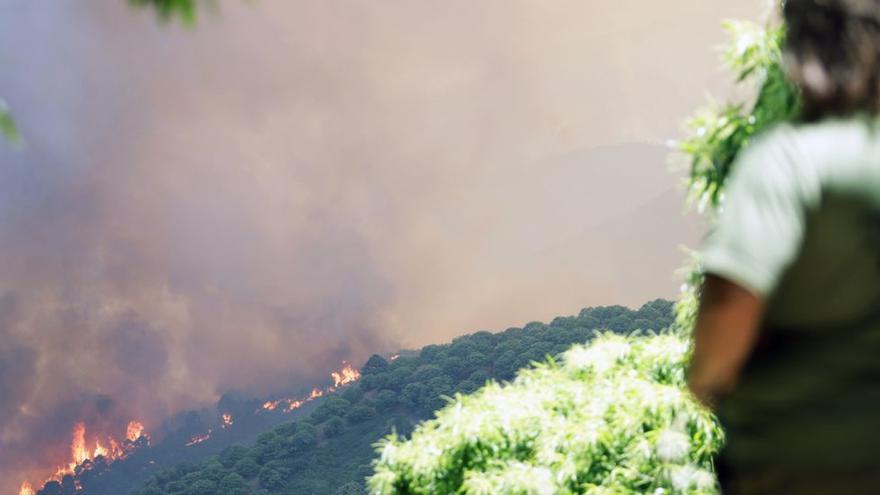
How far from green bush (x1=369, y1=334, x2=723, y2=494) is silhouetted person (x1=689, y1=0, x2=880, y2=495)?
21.2 ft

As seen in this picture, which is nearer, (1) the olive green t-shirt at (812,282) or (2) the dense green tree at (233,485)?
(1) the olive green t-shirt at (812,282)

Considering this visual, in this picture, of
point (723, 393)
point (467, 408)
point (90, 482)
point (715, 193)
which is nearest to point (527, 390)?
point (467, 408)

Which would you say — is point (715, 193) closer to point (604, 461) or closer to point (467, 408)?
point (604, 461)

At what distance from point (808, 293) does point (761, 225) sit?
8cm

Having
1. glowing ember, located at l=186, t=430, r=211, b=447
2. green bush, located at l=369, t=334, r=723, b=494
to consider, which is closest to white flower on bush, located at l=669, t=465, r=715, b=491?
green bush, located at l=369, t=334, r=723, b=494

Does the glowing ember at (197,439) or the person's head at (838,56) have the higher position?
the glowing ember at (197,439)

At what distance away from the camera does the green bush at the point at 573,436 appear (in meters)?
8.23

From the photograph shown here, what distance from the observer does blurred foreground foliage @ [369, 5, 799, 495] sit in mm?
6656

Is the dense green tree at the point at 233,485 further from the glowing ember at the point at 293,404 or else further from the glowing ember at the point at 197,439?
the glowing ember at the point at 197,439

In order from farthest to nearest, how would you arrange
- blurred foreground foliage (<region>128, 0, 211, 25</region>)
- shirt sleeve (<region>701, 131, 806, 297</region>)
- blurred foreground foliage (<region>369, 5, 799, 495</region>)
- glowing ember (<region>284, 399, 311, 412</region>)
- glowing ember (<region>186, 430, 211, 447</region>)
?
glowing ember (<region>284, 399, 311, 412</region>) < glowing ember (<region>186, 430, 211, 447</region>) < blurred foreground foliage (<region>369, 5, 799, 495</region>) < blurred foreground foliage (<region>128, 0, 211, 25</region>) < shirt sleeve (<region>701, 131, 806, 297</region>)

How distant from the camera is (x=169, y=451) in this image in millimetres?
115000

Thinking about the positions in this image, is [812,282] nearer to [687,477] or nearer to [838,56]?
[838,56]

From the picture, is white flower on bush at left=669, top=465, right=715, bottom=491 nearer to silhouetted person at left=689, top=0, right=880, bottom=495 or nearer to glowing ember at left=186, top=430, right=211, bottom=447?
silhouetted person at left=689, top=0, right=880, bottom=495

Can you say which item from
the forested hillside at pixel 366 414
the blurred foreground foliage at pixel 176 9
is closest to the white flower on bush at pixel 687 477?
the blurred foreground foliage at pixel 176 9
